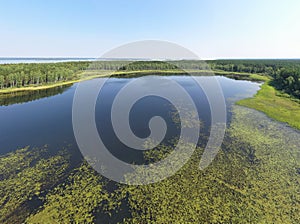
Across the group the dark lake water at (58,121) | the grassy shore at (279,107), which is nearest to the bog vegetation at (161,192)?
the dark lake water at (58,121)

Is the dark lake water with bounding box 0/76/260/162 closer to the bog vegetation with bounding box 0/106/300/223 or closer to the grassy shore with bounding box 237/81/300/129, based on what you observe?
the bog vegetation with bounding box 0/106/300/223

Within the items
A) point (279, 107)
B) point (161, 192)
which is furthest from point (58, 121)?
point (279, 107)

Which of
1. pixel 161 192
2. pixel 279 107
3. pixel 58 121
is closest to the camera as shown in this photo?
pixel 161 192

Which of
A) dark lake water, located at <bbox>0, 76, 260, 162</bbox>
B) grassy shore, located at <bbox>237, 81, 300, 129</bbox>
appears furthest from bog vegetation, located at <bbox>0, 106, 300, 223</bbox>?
grassy shore, located at <bbox>237, 81, 300, 129</bbox>

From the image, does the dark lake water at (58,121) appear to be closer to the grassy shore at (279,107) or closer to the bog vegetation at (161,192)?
the bog vegetation at (161,192)

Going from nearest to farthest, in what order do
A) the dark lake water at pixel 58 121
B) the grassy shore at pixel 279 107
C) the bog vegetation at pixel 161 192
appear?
the bog vegetation at pixel 161 192
the dark lake water at pixel 58 121
the grassy shore at pixel 279 107

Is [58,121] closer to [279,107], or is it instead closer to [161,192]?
[161,192]

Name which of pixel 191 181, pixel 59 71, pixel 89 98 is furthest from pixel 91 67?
pixel 191 181

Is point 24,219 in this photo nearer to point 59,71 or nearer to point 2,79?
point 2,79
